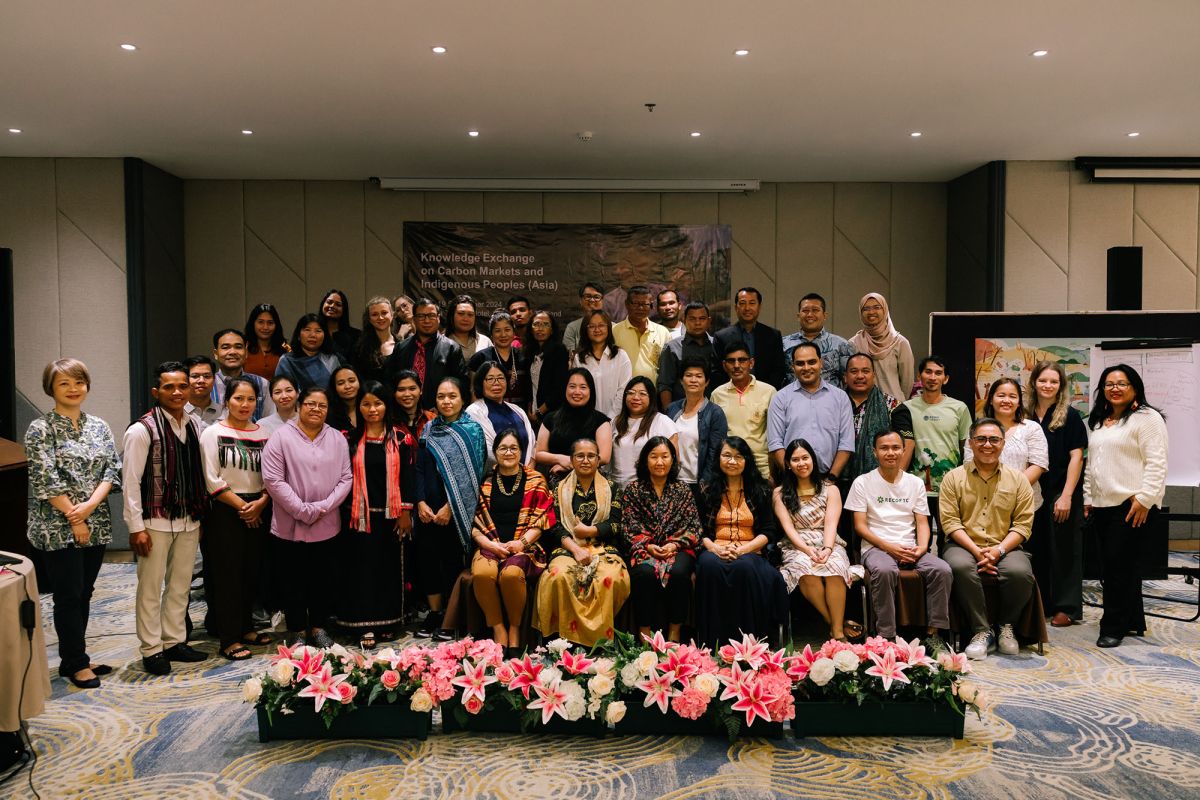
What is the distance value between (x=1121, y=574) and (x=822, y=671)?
2386 millimetres

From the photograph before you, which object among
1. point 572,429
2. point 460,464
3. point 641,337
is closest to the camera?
point 460,464

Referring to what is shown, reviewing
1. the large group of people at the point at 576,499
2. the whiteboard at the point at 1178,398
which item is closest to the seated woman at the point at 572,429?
the large group of people at the point at 576,499

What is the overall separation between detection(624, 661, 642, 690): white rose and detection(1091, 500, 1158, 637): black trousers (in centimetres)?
289

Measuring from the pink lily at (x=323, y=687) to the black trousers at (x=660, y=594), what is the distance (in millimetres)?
1501

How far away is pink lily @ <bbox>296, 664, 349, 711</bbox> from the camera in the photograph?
2986 millimetres

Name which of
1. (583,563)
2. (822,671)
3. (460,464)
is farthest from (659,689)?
(460,464)

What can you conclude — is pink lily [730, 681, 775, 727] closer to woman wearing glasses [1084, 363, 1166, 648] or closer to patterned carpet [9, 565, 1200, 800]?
patterned carpet [9, 565, 1200, 800]

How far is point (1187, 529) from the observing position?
695 centimetres

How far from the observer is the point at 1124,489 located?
4297 millimetres

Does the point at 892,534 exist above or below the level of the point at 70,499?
below

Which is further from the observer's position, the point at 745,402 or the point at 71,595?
the point at 745,402

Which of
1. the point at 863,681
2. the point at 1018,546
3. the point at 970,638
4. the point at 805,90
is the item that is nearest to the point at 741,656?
the point at 863,681

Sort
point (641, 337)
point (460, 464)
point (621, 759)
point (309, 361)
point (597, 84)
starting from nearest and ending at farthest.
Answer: point (621, 759) → point (460, 464) → point (309, 361) → point (597, 84) → point (641, 337)

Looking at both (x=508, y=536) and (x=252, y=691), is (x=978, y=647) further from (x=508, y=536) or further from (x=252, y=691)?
(x=252, y=691)
